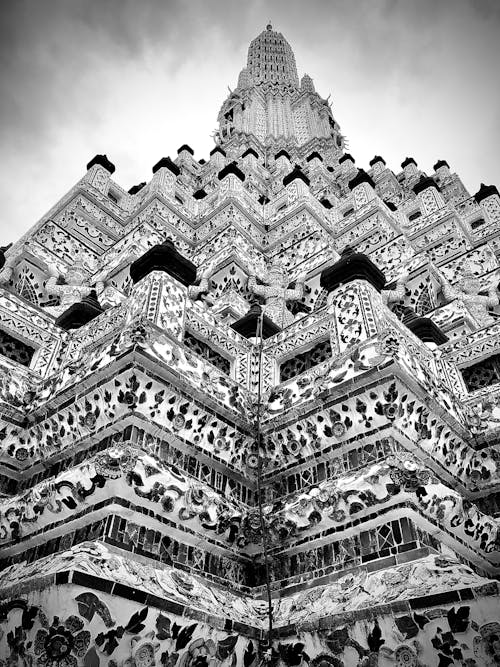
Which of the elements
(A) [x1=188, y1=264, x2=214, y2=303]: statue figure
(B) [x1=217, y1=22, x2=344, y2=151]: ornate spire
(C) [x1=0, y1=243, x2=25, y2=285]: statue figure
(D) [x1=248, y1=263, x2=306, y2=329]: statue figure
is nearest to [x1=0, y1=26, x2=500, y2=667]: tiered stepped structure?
(C) [x1=0, y1=243, x2=25, y2=285]: statue figure

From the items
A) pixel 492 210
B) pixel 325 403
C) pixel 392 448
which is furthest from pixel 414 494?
pixel 492 210

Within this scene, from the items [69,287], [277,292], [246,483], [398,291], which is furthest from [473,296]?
[69,287]

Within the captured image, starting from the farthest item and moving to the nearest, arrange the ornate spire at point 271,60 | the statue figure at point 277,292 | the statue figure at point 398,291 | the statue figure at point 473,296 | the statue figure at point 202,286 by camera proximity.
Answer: the ornate spire at point 271,60, the statue figure at point 202,286, the statue figure at point 398,291, the statue figure at point 277,292, the statue figure at point 473,296

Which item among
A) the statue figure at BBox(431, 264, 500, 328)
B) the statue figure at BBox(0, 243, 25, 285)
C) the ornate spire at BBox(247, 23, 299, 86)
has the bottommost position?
the statue figure at BBox(431, 264, 500, 328)

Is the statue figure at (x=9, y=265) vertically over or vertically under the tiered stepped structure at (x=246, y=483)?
over

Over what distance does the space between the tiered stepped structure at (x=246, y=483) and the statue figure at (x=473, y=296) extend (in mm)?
161

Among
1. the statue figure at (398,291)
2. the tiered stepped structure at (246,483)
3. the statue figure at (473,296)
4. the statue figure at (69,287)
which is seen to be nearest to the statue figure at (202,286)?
the statue figure at (69,287)

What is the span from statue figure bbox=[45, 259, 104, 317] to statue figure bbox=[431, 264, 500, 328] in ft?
17.2

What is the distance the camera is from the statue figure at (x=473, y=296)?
7.57m

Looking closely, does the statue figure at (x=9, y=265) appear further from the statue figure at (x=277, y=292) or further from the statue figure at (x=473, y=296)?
the statue figure at (x=473, y=296)

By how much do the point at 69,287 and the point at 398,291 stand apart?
5042 mm

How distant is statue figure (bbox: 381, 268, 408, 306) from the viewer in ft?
27.0

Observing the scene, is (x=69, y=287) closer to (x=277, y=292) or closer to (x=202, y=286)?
(x=202, y=286)

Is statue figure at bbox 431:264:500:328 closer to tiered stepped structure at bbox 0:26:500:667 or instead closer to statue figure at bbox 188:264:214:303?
tiered stepped structure at bbox 0:26:500:667
